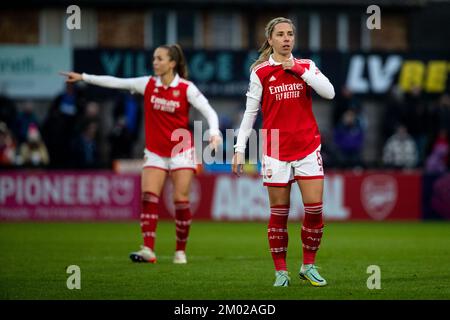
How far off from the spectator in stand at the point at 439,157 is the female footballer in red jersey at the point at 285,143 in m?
17.0

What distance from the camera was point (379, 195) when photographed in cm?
2638

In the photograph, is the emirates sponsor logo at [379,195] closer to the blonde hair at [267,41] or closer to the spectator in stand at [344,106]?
the spectator in stand at [344,106]

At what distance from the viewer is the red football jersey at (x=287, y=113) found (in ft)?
36.6

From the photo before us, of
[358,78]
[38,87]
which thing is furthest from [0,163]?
[358,78]

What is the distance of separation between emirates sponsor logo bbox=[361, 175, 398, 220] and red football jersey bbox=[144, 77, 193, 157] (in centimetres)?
1239

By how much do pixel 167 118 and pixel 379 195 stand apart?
12.8 m

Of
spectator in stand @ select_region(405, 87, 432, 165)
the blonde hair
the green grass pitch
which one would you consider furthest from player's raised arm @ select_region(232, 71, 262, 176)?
spectator in stand @ select_region(405, 87, 432, 165)

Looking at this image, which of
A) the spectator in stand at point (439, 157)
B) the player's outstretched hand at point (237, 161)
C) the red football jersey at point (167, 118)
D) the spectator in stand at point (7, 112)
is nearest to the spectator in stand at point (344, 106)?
the spectator in stand at point (439, 157)

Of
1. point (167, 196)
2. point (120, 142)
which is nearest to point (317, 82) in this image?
point (167, 196)

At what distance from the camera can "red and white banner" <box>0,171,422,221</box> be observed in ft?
84.3

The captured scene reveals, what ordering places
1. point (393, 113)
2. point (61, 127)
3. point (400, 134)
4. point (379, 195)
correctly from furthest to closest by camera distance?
point (393, 113) → point (400, 134) → point (61, 127) → point (379, 195)

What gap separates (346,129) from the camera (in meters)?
28.9

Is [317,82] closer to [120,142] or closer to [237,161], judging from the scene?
[237,161]
